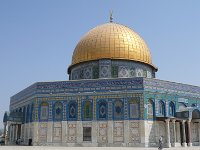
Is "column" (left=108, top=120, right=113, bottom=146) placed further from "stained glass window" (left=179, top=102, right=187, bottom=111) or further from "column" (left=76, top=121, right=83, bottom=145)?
"stained glass window" (left=179, top=102, right=187, bottom=111)

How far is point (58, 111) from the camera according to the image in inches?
981

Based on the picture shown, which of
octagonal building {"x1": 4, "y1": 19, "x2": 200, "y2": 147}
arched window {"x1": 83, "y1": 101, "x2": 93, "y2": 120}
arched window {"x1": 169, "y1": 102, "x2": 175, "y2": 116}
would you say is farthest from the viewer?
arched window {"x1": 169, "y1": 102, "x2": 175, "y2": 116}

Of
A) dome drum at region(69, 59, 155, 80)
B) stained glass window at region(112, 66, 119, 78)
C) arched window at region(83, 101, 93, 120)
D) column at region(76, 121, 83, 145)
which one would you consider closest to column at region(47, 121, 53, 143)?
column at region(76, 121, 83, 145)

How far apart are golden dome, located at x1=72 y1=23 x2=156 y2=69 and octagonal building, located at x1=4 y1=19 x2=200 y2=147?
0.10 metres

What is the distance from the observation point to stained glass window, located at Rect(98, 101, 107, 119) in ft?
78.6

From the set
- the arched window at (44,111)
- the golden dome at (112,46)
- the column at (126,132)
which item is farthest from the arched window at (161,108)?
the arched window at (44,111)

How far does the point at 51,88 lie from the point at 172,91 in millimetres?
10525

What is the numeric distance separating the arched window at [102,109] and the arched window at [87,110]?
70 centimetres

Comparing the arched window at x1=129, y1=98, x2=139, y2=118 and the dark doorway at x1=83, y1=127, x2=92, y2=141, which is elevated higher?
the arched window at x1=129, y1=98, x2=139, y2=118

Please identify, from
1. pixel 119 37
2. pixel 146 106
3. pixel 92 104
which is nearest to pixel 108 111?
pixel 92 104

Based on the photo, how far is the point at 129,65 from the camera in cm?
2758

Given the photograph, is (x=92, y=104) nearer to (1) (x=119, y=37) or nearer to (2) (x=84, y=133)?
(2) (x=84, y=133)

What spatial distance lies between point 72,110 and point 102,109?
101 inches

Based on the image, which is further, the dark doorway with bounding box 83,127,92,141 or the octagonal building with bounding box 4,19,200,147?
the dark doorway with bounding box 83,127,92,141
